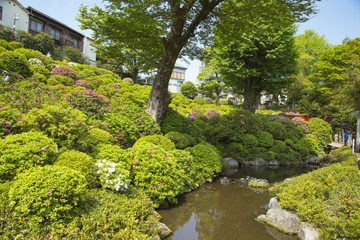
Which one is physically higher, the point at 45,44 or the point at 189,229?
the point at 45,44

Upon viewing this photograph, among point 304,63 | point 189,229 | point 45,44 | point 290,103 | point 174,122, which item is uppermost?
point 304,63

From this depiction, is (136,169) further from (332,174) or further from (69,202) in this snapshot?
(332,174)

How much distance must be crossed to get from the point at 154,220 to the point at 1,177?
8.48 ft

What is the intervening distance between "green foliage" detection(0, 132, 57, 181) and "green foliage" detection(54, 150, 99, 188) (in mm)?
191

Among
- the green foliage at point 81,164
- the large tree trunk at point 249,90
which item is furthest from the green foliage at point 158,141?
the large tree trunk at point 249,90

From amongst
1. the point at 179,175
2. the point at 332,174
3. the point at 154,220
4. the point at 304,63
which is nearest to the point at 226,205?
the point at 179,175

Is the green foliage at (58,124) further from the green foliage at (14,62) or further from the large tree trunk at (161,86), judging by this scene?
the green foliage at (14,62)

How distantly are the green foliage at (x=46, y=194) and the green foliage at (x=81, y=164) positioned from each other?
1.85ft

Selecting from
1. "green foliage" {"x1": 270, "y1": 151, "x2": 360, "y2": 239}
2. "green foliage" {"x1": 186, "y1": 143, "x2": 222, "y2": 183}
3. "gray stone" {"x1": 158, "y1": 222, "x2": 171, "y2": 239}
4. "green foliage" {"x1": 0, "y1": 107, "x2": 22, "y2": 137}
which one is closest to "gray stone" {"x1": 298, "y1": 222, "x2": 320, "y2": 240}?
"green foliage" {"x1": 270, "y1": 151, "x2": 360, "y2": 239}

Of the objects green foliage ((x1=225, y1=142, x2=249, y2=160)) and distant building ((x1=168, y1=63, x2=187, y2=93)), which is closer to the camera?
green foliage ((x1=225, y1=142, x2=249, y2=160))

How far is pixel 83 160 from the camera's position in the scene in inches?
161

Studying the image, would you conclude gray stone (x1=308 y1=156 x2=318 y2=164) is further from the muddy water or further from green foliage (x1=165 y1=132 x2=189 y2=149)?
green foliage (x1=165 y1=132 x2=189 y2=149)

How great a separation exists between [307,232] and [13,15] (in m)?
34.3

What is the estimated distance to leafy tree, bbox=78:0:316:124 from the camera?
25.2ft
